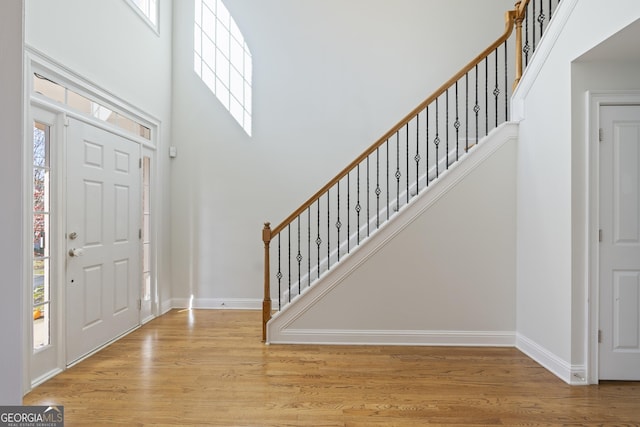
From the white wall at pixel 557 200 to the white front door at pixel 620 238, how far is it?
178mm

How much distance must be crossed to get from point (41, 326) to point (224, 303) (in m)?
2.35

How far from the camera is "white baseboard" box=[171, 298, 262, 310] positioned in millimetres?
5035

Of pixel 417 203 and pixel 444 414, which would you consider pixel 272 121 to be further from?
pixel 444 414

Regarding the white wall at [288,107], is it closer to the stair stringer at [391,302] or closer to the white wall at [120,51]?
the white wall at [120,51]

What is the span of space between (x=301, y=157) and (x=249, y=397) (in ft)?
10.6

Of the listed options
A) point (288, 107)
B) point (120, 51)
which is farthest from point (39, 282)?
point (288, 107)

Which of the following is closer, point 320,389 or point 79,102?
point 320,389

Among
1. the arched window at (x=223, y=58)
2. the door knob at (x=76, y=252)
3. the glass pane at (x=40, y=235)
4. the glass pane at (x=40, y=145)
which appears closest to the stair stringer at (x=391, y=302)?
the door knob at (x=76, y=252)

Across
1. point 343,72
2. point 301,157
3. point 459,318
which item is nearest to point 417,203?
point 459,318

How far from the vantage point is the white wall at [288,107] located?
5008mm

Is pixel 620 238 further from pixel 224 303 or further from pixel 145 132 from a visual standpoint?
pixel 145 132

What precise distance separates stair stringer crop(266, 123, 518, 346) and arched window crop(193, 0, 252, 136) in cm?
252

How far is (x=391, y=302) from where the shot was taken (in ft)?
11.8

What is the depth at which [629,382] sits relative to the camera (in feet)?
9.16
